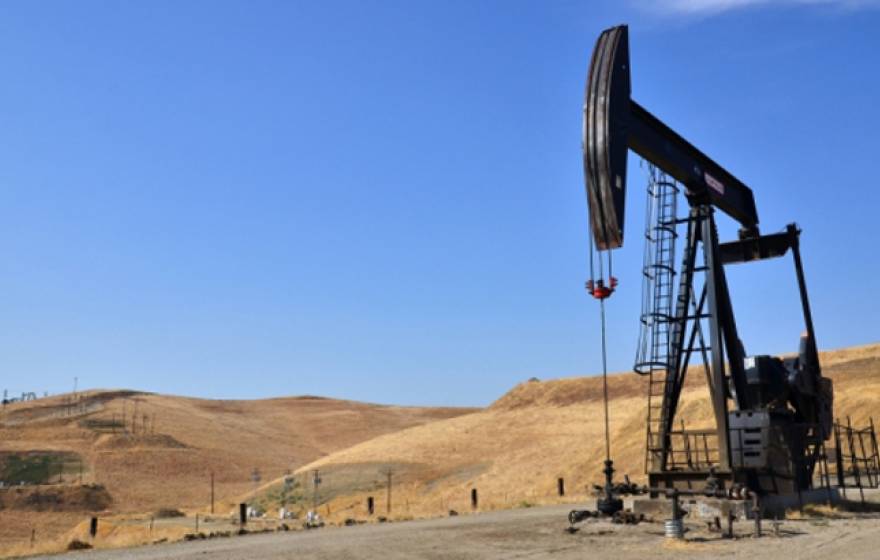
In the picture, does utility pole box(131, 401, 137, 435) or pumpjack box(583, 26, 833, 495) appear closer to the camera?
pumpjack box(583, 26, 833, 495)

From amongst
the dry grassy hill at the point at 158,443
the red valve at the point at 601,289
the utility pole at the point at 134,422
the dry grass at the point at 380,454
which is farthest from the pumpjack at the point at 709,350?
the utility pole at the point at 134,422

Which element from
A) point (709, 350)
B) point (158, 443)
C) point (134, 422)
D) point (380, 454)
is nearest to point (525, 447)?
point (380, 454)

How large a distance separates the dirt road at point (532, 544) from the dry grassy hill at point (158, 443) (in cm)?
3257

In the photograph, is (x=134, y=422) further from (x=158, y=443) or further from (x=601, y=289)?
(x=601, y=289)

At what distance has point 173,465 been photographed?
76500 mm

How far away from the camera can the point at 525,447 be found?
49938 mm

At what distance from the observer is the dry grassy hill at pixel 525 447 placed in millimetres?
39031

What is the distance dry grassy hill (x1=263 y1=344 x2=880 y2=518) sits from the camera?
3903 centimetres

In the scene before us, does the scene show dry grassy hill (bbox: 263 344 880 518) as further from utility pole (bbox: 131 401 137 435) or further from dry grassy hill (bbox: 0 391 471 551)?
utility pole (bbox: 131 401 137 435)

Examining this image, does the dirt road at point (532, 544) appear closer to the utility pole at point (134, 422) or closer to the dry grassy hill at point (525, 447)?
the dry grassy hill at point (525, 447)

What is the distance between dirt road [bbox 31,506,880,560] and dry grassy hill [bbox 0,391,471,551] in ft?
107

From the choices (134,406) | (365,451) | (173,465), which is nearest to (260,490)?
(365,451)

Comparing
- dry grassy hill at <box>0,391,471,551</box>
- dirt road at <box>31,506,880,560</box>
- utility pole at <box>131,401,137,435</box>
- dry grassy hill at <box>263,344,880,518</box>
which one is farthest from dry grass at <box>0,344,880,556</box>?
dirt road at <box>31,506,880,560</box>

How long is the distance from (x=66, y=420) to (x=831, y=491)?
90246mm
